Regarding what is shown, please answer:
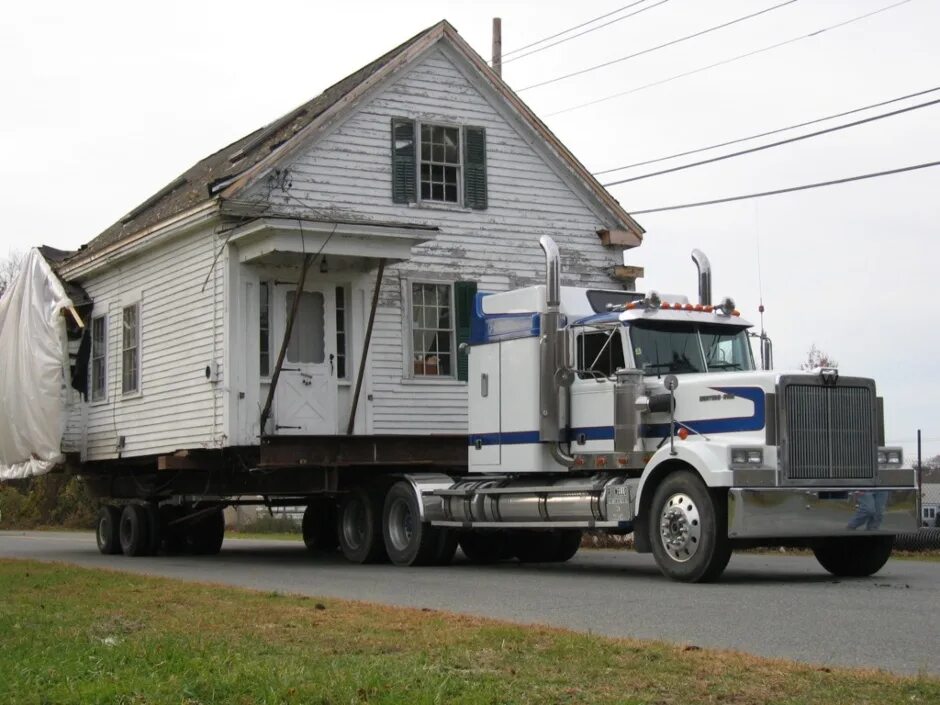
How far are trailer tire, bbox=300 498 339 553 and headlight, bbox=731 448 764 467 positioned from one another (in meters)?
10.2

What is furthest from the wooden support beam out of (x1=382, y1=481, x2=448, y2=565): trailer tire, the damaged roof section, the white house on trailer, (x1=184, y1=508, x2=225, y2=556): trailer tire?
(x1=184, y1=508, x2=225, y2=556): trailer tire

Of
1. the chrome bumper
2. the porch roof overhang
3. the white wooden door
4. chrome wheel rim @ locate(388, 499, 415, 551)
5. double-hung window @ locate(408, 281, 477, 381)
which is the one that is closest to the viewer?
the chrome bumper

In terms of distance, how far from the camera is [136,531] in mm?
22500

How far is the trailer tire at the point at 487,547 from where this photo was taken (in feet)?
65.2

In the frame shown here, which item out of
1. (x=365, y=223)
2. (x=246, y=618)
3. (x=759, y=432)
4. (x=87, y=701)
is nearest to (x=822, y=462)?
(x=759, y=432)

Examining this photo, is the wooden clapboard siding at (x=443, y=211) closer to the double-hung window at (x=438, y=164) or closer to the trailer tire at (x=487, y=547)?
the double-hung window at (x=438, y=164)

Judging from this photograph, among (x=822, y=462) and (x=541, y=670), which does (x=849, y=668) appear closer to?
(x=541, y=670)

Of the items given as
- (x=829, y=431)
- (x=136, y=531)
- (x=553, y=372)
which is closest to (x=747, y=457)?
(x=829, y=431)

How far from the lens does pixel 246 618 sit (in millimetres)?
10805

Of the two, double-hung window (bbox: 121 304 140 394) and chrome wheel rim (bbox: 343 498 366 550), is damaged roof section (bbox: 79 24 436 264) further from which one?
chrome wheel rim (bbox: 343 498 366 550)

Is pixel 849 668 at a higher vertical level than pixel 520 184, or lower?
lower

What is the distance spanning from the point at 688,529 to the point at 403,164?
9813 millimetres

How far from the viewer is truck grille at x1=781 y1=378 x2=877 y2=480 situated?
46.8 ft

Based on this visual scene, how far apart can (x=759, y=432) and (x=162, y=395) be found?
10690mm
